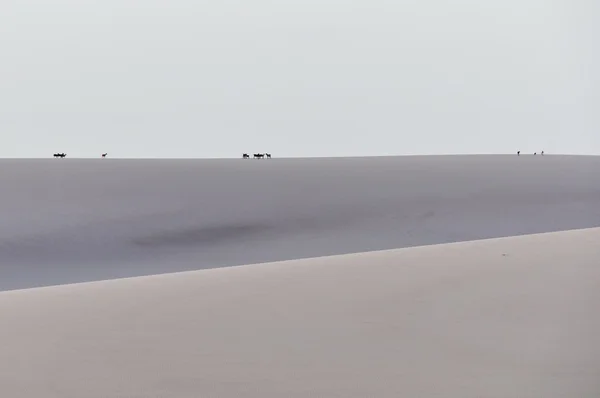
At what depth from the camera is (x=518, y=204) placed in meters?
16.3

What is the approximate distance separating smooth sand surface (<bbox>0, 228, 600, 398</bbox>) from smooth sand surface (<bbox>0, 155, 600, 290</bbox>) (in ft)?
17.2

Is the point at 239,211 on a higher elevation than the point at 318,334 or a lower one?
higher

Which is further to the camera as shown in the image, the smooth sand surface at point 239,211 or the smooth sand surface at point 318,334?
the smooth sand surface at point 239,211

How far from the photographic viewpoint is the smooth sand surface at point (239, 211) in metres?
12.4

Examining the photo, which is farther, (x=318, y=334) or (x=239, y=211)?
(x=239, y=211)

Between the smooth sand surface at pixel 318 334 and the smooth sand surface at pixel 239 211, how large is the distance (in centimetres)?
524

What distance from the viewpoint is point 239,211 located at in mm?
15188

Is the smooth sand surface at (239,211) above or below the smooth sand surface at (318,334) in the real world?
above

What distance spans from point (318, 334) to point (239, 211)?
424 inches

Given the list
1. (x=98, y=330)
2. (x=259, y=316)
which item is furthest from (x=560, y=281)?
(x=98, y=330)

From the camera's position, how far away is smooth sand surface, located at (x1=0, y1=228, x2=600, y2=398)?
3.44m

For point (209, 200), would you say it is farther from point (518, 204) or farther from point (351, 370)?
point (351, 370)

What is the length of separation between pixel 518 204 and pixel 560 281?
1045 centimetres

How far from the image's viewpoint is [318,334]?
449 centimetres
